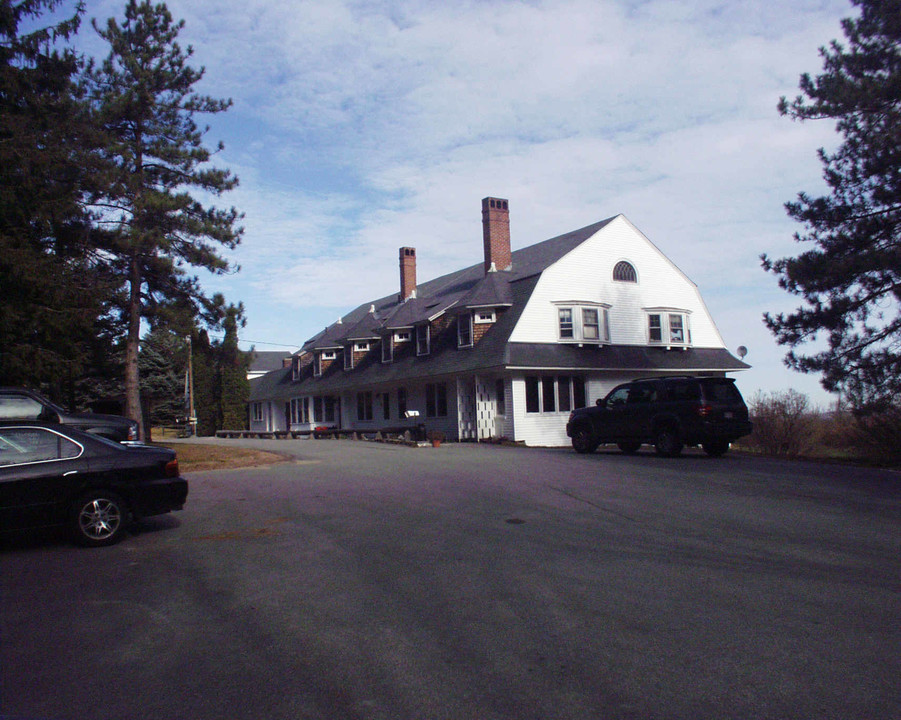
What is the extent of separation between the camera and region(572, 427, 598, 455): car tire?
21.1 m

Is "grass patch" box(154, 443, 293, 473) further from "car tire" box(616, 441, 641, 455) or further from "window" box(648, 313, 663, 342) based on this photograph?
"window" box(648, 313, 663, 342)

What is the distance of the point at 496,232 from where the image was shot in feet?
115

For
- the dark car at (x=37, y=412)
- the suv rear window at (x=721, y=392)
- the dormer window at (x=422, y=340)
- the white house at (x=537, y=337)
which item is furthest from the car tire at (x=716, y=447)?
the dormer window at (x=422, y=340)

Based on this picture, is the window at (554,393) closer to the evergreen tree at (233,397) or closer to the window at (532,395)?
the window at (532,395)

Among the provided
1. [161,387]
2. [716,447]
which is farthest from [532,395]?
[161,387]

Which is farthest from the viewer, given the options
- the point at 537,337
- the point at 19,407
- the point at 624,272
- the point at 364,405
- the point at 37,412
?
the point at 364,405

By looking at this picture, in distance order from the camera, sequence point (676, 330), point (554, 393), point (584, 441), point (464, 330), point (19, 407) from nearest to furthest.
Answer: point (19, 407)
point (584, 441)
point (554, 393)
point (464, 330)
point (676, 330)

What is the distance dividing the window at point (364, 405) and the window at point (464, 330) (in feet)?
Result: 33.3

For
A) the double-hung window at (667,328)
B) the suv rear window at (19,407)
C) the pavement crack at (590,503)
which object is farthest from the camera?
the double-hung window at (667,328)

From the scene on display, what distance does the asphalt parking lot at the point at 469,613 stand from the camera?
436 centimetres

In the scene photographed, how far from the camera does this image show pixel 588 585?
6637 mm

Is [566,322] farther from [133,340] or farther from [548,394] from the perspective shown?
[133,340]

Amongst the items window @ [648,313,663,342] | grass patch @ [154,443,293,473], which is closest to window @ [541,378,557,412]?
window @ [648,313,663,342]

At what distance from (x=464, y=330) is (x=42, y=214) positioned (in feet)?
56.1
